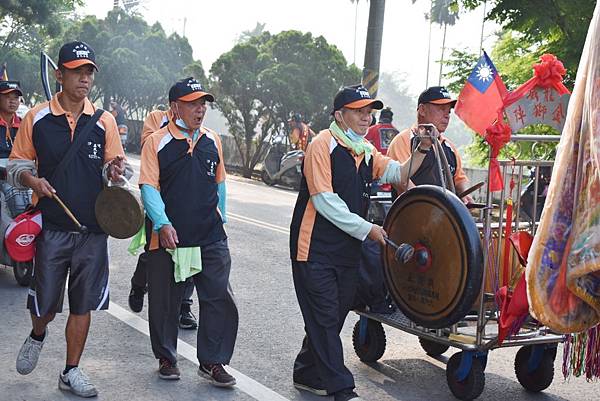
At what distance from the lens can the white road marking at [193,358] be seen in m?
5.71

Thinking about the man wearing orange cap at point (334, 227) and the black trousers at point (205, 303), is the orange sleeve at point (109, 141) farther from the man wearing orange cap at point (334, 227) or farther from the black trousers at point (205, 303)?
the man wearing orange cap at point (334, 227)

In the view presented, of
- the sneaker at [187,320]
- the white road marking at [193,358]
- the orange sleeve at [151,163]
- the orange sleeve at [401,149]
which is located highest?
the orange sleeve at [401,149]

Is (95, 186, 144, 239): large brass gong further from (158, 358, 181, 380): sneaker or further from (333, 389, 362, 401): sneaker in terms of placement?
(333, 389, 362, 401): sneaker

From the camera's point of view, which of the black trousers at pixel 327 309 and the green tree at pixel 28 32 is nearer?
Result: the black trousers at pixel 327 309

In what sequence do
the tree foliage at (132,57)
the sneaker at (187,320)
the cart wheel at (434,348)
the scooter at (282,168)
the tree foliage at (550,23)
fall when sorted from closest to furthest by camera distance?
1. the cart wheel at (434,348)
2. the sneaker at (187,320)
3. the tree foliage at (550,23)
4. the scooter at (282,168)
5. the tree foliage at (132,57)

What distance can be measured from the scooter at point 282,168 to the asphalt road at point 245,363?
1256cm

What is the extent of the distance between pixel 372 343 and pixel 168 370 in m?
1.46

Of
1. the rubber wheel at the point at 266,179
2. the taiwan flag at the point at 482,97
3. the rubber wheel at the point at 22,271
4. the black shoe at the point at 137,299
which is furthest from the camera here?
the rubber wheel at the point at 266,179

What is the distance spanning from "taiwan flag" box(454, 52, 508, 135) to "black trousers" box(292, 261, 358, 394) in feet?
4.22

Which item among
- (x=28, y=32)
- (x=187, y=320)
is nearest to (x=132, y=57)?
(x=28, y=32)

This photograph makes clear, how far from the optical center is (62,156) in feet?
17.9

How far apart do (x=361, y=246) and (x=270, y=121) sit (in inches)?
819

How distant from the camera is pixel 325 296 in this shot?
5.48 metres

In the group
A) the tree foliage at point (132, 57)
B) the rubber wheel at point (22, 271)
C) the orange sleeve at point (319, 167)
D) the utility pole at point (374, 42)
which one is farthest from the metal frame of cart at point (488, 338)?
the tree foliage at point (132, 57)
